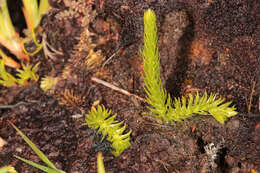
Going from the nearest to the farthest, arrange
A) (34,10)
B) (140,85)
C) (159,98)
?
1. (159,98)
2. (140,85)
3. (34,10)

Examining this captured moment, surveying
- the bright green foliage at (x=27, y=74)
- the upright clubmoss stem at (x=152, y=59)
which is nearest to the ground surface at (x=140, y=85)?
the bright green foliage at (x=27, y=74)

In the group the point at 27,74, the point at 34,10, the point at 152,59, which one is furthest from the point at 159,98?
the point at 34,10

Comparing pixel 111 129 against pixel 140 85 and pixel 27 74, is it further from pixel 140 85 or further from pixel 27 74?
pixel 27 74

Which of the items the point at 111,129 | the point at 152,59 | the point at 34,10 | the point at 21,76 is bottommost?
the point at 111,129

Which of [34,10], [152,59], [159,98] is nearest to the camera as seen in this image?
[152,59]

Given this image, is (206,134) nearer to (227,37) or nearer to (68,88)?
(227,37)

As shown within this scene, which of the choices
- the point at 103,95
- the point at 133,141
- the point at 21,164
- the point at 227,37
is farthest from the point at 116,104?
the point at 227,37
